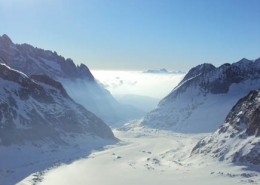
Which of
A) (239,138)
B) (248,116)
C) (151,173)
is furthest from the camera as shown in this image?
(248,116)

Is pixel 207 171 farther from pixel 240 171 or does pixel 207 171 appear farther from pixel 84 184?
pixel 84 184

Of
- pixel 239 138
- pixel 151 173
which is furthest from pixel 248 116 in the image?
pixel 151 173

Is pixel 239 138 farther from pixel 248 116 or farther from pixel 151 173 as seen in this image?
pixel 151 173

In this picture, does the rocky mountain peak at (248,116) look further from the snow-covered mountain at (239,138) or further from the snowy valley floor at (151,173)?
the snowy valley floor at (151,173)

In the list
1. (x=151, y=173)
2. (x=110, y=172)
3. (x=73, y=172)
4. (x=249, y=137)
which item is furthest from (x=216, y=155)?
(x=73, y=172)

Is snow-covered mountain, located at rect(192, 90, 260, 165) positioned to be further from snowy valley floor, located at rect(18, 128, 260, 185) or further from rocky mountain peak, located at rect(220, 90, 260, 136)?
snowy valley floor, located at rect(18, 128, 260, 185)

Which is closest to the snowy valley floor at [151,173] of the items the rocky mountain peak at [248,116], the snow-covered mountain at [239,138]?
the snow-covered mountain at [239,138]

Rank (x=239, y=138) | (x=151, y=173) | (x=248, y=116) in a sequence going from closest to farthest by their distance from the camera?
(x=151, y=173) → (x=239, y=138) → (x=248, y=116)

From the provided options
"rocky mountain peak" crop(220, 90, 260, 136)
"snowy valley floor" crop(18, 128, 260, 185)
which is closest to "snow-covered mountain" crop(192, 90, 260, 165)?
"rocky mountain peak" crop(220, 90, 260, 136)

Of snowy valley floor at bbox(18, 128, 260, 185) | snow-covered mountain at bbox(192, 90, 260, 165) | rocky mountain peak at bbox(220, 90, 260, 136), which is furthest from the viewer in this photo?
rocky mountain peak at bbox(220, 90, 260, 136)

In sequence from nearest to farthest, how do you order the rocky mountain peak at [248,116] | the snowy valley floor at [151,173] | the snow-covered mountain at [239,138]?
the snowy valley floor at [151,173]
the snow-covered mountain at [239,138]
the rocky mountain peak at [248,116]
